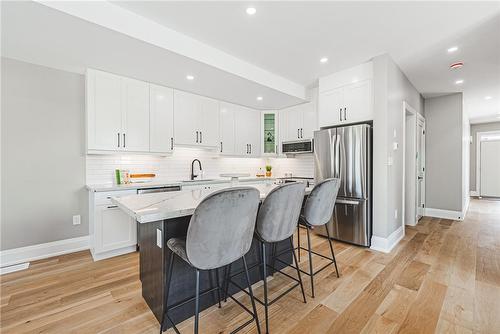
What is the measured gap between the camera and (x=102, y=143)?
9.70 feet

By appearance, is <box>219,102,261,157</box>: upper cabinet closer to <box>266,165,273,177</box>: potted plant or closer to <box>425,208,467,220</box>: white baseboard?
<box>266,165,273,177</box>: potted plant

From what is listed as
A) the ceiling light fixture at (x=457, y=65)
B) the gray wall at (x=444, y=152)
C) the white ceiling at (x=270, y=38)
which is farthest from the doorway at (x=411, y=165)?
the white ceiling at (x=270, y=38)

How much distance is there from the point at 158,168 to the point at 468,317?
398 centimetres

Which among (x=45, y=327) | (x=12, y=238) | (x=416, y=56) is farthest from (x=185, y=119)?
(x=416, y=56)

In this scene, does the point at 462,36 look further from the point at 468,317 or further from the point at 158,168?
the point at 158,168

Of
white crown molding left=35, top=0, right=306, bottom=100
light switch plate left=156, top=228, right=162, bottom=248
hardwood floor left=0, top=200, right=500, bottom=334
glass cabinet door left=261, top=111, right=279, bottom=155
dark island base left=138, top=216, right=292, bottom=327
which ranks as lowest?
hardwood floor left=0, top=200, right=500, bottom=334

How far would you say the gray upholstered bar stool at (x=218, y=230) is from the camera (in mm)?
1202

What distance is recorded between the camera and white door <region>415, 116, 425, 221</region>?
4.43 meters

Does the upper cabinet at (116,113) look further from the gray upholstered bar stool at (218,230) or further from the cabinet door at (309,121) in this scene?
the cabinet door at (309,121)

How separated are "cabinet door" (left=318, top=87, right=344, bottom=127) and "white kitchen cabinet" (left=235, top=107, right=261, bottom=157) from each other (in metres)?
1.57

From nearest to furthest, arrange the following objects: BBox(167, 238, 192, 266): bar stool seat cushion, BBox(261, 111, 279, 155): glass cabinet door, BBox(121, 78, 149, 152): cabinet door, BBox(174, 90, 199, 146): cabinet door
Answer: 1. BBox(167, 238, 192, 266): bar stool seat cushion
2. BBox(121, 78, 149, 152): cabinet door
3. BBox(174, 90, 199, 146): cabinet door
4. BBox(261, 111, 279, 155): glass cabinet door

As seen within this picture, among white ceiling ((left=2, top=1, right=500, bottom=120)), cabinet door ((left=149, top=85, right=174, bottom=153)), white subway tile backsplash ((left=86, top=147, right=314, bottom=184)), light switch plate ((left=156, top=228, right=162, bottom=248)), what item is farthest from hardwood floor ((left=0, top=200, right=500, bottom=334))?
white ceiling ((left=2, top=1, right=500, bottom=120))

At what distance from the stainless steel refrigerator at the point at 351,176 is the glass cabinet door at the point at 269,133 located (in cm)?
163

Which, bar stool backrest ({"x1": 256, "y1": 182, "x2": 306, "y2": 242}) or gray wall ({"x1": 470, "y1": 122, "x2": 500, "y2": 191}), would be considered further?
gray wall ({"x1": 470, "y1": 122, "x2": 500, "y2": 191})
